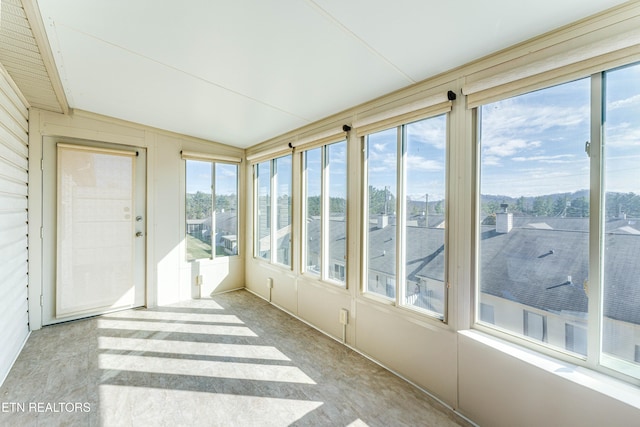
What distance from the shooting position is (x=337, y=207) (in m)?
3.07

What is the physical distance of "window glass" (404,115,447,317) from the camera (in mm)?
2129

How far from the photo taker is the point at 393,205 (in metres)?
2.50

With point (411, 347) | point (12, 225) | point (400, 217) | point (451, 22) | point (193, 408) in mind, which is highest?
point (451, 22)

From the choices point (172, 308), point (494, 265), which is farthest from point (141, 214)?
point (494, 265)

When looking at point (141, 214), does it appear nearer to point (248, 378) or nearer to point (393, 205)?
point (248, 378)

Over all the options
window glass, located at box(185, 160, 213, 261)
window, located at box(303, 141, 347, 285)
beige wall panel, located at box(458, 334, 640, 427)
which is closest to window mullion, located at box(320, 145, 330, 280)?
window, located at box(303, 141, 347, 285)

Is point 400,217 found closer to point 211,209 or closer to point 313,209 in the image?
point 313,209

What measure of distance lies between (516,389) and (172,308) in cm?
406

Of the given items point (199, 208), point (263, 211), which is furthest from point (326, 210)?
point (199, 208)

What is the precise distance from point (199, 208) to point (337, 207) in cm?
253

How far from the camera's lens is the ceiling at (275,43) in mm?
1455

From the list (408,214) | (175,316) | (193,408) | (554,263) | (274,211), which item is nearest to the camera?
(554,263)

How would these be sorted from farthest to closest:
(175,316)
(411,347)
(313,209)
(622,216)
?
(175,316) → (313,209) → (411,347) → (622,216)

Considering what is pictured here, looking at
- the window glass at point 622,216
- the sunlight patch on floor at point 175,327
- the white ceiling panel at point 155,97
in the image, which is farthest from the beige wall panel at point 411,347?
the white ceiling panel at point 155,97
